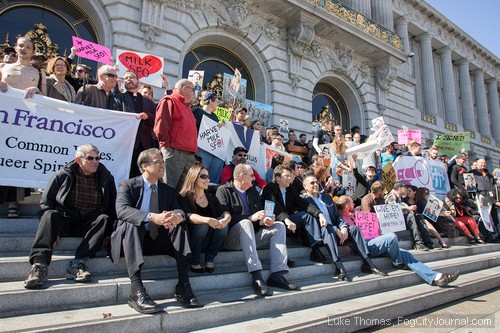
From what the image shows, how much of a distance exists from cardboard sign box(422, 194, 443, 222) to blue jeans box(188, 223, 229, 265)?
583 centimetres

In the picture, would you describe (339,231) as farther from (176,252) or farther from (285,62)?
(285,62)

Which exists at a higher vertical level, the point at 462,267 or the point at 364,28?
the point at 364,28

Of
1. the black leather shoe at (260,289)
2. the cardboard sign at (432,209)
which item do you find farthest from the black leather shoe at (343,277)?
the cardboard sign at (432,209)

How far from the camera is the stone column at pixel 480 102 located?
33.7 m

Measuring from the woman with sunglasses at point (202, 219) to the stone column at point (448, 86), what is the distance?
1200 inches

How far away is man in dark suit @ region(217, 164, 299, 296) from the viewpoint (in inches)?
150

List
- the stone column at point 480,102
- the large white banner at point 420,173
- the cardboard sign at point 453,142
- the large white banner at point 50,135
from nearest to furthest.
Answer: the large white banner at point 50,135 < the large white banner at point 420,173 < the cardboard sign at point 453,142 < the stone column at point 480,102

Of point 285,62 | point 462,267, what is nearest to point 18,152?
point 462,267

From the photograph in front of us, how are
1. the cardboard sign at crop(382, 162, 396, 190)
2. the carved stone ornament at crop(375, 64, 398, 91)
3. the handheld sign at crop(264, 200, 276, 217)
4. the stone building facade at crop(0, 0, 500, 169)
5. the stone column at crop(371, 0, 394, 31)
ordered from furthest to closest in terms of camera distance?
→ the stone column at crop(371, 0, 394, 31) → the carved stone ornament at crop(375, 64, 398, 91) → the stone building facade at crop(0, 0, 500, 169) → the cardboard sign at crop(382, 162, 396, 190) → the handheld sign at crop(264, 200, 276, 217)

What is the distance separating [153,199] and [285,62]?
11475 millimetres

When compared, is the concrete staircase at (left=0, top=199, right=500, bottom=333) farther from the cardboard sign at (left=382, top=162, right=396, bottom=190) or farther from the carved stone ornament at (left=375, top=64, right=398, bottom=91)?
the carved stone ornament at (left=375, top=64, right=398, bottom=91)

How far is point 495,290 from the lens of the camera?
226 inches

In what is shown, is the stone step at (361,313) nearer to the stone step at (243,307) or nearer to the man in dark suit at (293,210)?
the stone step at (243,307)

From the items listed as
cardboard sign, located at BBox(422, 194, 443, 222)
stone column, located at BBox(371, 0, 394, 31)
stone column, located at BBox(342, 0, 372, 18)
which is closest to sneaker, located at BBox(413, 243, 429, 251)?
cardboard sign, located at BBox(422, 194, 443, 222)
